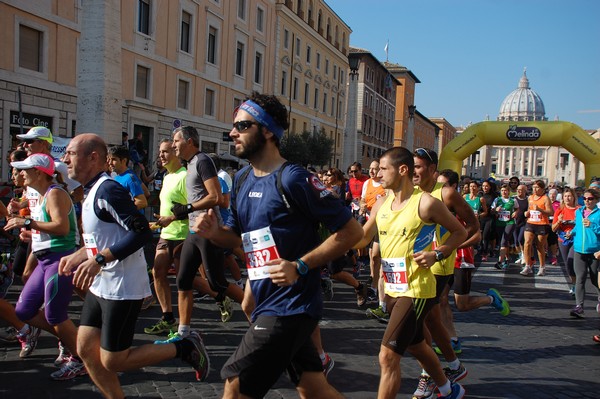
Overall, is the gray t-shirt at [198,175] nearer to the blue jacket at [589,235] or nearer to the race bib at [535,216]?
the blue jacket at [589,235]

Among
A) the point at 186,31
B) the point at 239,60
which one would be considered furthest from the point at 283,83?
the point at 186,31

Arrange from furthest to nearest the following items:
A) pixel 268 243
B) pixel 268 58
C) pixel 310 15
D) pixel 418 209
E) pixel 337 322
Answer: pixel 310 15 < pixel 268 58 < pixel 337 322 < pixel 418 209 < pixel 268 243

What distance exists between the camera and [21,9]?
18594 millimetres

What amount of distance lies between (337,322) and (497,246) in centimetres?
1131

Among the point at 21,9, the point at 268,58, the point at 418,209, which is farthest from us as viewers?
the point at 268,58

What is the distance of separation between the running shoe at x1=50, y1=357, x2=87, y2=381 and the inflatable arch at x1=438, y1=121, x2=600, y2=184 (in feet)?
70.0

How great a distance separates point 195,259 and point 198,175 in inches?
32.2

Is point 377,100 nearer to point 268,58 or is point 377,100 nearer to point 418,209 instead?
point 268,58

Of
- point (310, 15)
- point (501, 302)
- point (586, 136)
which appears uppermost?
point (310, 15)

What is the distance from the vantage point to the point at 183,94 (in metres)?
29.1

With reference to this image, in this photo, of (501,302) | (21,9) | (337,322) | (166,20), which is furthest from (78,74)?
(501,302)

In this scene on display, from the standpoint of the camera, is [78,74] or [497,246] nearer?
[497,246]

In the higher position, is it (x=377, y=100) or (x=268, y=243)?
(x=377, y=100)

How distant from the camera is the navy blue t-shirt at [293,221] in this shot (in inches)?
106
